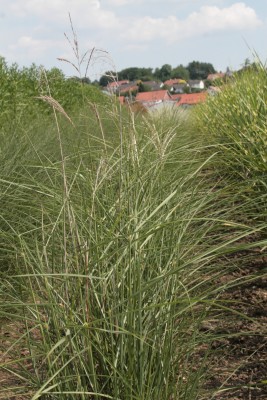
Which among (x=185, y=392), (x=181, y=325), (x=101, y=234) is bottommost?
(x=185, y=392)

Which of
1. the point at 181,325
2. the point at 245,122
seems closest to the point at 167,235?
the point at 181,325

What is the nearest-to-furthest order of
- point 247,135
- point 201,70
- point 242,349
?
point 242,349 < point 247,135 < point 201,70

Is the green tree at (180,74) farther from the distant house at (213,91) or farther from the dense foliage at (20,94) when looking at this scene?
the dense foliage at (20,94)

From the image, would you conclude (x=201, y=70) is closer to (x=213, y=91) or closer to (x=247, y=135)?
(x=213, y=91)

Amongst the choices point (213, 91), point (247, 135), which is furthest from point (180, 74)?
point (247, 135)

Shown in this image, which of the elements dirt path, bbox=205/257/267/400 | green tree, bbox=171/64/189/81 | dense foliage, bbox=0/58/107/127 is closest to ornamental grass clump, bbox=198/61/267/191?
dirt path, bbox=205/257/267/400

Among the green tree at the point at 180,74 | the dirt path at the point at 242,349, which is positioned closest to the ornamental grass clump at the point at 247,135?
the dirt path at the point at 242,349

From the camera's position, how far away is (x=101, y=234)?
2113 millimetres

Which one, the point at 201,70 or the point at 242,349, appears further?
the point at 201,70

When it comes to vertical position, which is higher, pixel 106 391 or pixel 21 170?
pixel 21 170

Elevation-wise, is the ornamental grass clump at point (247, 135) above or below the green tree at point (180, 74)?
below

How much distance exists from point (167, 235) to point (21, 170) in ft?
5.41

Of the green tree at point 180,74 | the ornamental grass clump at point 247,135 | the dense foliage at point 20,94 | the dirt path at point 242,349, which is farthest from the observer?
the green tree at point 180,74

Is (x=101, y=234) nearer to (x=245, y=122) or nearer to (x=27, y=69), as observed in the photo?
(x=245, y=122)
